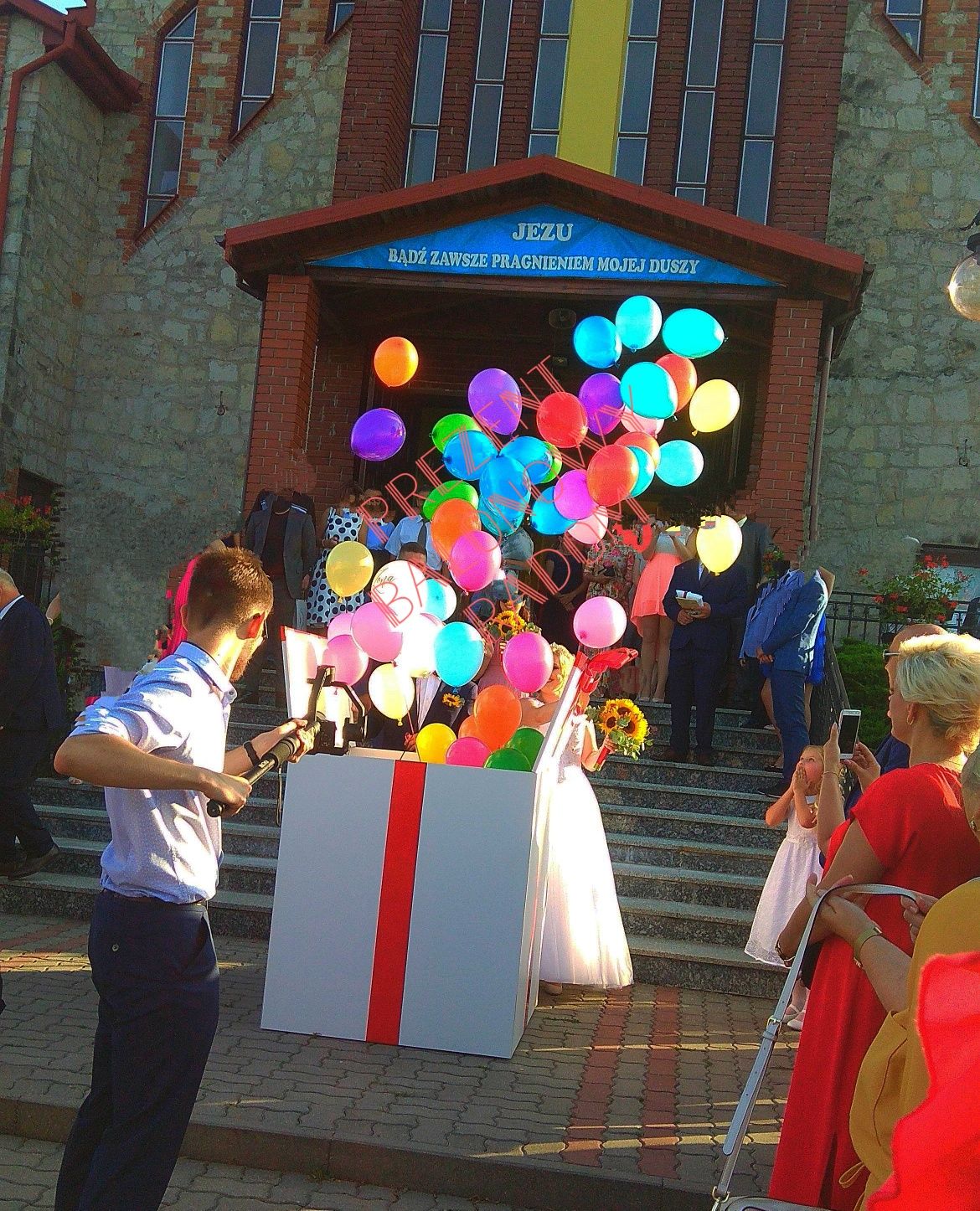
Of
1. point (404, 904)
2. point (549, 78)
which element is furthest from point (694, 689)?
point (549, 78)

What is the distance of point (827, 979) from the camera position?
332 centimetres

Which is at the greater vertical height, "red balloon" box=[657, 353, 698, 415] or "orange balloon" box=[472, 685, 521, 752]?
"red balloon" box=[657, 353, 698, 415]

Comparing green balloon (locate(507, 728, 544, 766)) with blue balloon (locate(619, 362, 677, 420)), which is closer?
green balloon (locate(507, 728, 544, 766))

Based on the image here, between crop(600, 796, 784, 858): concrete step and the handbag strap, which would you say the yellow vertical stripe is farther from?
the handbag strap

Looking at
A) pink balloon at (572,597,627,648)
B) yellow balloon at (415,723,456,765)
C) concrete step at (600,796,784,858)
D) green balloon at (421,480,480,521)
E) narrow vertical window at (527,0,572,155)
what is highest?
narrow vertical window at (527,0,572,155)

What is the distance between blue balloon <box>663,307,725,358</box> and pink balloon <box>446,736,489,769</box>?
289 cm

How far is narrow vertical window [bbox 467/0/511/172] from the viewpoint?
16000 mm

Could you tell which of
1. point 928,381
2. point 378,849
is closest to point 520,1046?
point 378,849

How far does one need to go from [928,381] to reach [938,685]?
1304 centimetres

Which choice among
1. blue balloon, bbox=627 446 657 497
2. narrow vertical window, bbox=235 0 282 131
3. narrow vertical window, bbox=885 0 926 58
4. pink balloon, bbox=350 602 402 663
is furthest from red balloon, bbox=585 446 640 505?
narrow vertical window, bbox=235 0 282 131

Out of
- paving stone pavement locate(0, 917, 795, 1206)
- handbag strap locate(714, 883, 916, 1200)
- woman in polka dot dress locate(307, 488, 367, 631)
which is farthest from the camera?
woman in polka dot dress locate(307, 488, 367, 631)

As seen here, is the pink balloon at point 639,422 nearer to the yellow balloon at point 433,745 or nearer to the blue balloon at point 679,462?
the blue balloon at point 679,462

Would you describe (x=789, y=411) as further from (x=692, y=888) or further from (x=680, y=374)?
(x=692, y=888)

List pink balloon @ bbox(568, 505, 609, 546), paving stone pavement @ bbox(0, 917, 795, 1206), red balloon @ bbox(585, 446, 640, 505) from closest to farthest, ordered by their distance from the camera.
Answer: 1. paving stone pavement @ bbox(0, 917, 795, 1206)
2. red balloon @ bbox(585, 446, 640, 505)
3. pink balloon @ bbox(568, 505, 609, 546)
